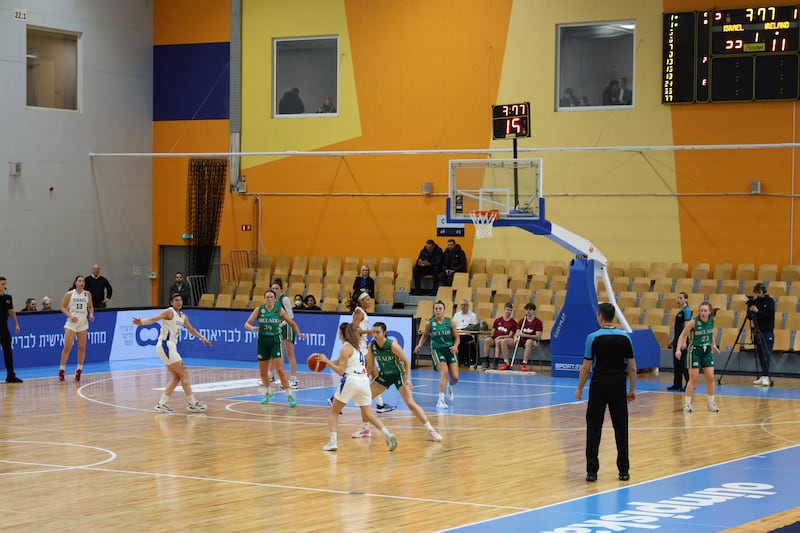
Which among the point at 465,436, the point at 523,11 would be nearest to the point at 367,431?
the point at 465,436

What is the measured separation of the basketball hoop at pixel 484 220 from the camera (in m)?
23.3

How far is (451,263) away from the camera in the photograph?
28.5 m

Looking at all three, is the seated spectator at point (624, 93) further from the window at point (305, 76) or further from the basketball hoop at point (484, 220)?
the window at point (305, 76)

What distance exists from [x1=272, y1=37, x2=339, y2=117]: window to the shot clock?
28.2 ft

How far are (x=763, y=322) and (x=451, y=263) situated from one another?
28.0ft

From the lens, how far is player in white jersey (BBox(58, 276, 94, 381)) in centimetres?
2220

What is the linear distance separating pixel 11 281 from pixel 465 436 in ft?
58.1

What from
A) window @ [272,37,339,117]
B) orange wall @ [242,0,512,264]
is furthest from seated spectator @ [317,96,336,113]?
orange wall @ [242,0,512,264]

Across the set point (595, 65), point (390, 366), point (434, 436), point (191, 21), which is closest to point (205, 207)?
point (191, 21)

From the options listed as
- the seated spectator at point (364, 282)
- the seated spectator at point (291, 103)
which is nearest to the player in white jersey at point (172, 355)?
the seated spectator at point (364, 282)

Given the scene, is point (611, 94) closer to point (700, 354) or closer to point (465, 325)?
point (465, 325)

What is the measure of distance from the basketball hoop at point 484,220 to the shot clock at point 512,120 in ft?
5.47

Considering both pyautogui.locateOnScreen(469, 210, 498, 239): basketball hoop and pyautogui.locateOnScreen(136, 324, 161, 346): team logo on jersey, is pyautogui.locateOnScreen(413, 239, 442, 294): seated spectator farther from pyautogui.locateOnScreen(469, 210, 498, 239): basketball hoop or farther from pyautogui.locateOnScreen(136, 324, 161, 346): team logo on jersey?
pyautogui.locateOnScreen(136, 324, 161, 346): team logo on jersey

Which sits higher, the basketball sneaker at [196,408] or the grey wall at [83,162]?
the grey wall at [83,162]
